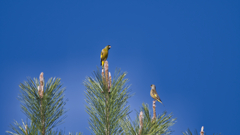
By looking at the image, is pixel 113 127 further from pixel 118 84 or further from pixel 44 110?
pixel 44 110

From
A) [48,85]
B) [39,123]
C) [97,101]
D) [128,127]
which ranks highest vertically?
[48,85]

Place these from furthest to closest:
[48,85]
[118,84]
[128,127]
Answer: [118,84]
[48,85]
[128,127]

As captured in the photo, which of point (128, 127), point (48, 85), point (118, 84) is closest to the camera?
point (128, 127)

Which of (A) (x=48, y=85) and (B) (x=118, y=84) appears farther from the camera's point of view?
(B) (x=118, y=84)

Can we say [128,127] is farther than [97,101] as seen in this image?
No

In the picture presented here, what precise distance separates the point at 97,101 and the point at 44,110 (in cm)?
59

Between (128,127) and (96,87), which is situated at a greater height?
(96,87)

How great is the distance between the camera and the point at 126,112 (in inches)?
109

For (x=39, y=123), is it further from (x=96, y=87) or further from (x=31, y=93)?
(x=96, y=87)

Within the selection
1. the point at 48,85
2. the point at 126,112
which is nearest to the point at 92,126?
the point at 126,112

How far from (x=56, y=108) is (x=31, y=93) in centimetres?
32

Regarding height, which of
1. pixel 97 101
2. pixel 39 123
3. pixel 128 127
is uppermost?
pixel 97 101

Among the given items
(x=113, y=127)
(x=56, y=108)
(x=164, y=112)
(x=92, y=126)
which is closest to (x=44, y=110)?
(x=56, y=108)

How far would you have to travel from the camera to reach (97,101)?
2.82 m
